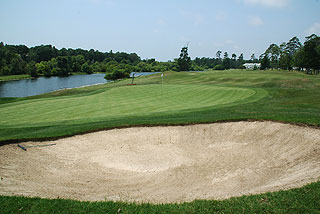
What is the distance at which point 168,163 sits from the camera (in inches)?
376

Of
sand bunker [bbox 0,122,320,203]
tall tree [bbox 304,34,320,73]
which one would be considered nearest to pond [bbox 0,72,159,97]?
sand bunker [bbox 0,122,320,203]

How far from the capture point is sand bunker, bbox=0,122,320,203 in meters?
6.82

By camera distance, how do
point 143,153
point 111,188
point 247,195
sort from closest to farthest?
point 247,195, point 111,188, point 143,153

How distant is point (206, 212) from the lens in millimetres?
5020

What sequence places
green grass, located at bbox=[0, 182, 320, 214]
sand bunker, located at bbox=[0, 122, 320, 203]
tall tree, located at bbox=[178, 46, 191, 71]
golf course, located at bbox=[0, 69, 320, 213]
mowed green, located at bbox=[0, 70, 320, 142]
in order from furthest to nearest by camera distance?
tall tree, located at bbox=[178, 46, 191, 71] → mowed green, located at bbox=[0, 70, 320, 142] → sand bunker, located at bbox=[0, 122, 320, 203] → golf course, located at bbox=[0, 69, 320, 213] → green grass, located at bbox=[0, 182, 320, 214]

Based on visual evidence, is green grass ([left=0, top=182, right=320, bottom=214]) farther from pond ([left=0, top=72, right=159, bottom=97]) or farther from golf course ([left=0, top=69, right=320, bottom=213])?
pond ([left=0, top=72, right=159, bottom=97])

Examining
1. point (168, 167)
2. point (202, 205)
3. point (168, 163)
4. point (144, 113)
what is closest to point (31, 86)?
point (144, 113)

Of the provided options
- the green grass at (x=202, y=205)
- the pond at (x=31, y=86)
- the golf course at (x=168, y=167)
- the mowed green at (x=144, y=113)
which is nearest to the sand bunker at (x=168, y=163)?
the golf course at (x=168, y=167)

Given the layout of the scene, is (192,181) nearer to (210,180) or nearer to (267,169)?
(210,180)

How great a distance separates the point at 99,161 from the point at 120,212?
16.3ft

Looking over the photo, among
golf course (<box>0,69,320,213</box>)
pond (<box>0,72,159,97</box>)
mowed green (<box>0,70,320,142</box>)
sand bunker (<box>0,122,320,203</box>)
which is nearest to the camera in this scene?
golf course (<box>0,69,320,213</box>)

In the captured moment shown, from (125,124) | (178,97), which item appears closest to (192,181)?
(125,124)

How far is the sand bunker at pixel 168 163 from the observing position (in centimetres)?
682

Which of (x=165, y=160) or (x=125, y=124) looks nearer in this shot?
(x=165, y=160)
